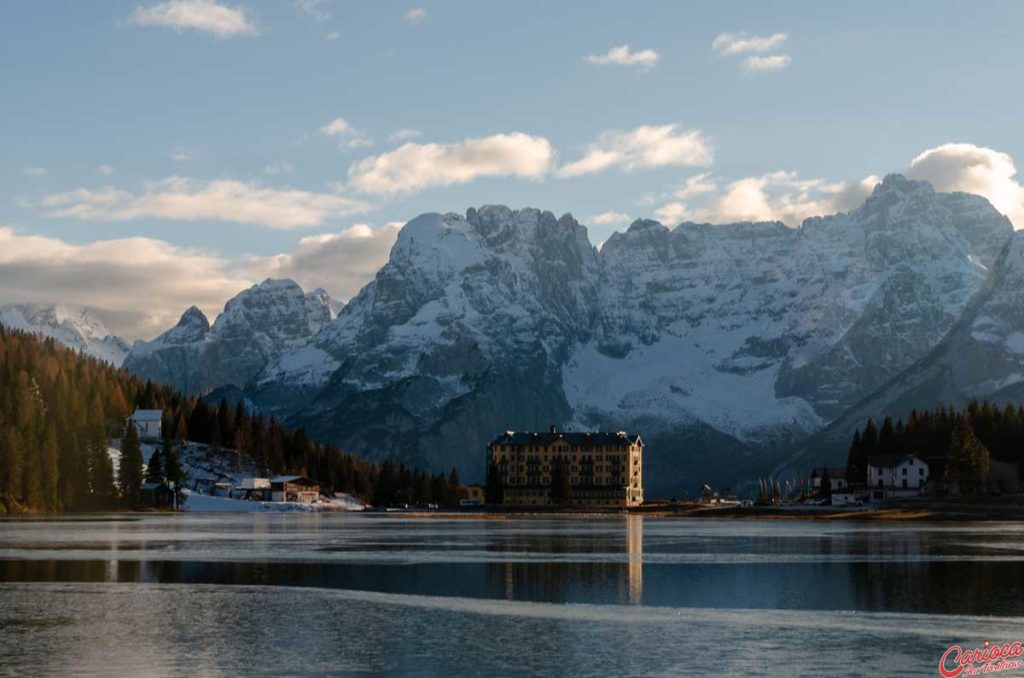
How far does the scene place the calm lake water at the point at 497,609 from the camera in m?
53.9

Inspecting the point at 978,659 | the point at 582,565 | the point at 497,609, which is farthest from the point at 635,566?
the point at 978,659

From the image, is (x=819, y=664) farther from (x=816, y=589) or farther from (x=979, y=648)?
(x=816, y=589)

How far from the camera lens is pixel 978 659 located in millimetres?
53250

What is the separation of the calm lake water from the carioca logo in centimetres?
68

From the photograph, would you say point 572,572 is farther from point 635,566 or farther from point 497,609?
point 497,609

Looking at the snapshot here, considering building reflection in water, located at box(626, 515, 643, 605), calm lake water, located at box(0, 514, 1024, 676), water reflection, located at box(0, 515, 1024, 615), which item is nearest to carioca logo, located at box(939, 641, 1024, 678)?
calm lake water, located at box(0, 514, 1024, 676)

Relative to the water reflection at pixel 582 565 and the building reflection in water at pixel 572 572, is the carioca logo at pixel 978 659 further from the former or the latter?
the building reflection in water at pixel 572 572

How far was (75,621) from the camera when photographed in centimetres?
6469

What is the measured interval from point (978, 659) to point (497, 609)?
81.6 ft

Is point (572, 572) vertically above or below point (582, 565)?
above

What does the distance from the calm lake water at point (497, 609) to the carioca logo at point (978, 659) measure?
A: 0.68 meters

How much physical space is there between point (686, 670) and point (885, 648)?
32.2 feet

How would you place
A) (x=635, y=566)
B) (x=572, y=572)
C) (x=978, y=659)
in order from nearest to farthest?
(x=978, y=659) < (x=572, y=572) < (x=635, y=566)

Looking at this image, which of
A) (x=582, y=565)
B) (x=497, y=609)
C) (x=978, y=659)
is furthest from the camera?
(x=582, y=565)
